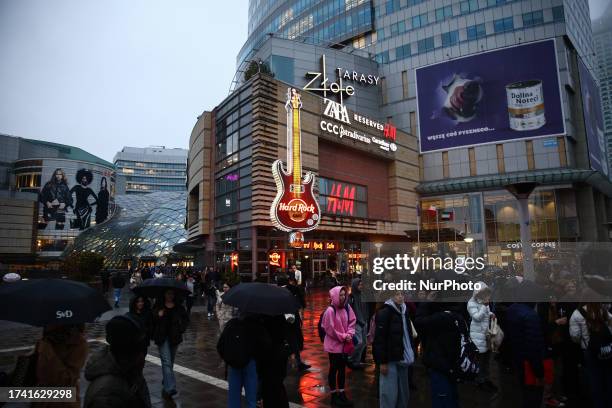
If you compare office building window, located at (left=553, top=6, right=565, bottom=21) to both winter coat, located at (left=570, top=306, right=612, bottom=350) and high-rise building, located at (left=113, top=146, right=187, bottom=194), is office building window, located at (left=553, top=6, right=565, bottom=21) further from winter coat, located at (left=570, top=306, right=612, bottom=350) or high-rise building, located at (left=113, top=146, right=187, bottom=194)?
high-rise building, located at (left=113, top=146, right=187, bottom=194)

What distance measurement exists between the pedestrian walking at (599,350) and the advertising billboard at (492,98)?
4043cm

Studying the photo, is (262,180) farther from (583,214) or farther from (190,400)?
(583,214)

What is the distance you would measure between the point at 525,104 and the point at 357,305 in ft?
133

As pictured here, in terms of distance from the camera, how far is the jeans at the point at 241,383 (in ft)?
17.2

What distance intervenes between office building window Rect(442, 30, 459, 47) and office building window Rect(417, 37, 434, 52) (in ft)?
4.60

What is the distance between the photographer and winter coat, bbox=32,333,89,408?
357 cm

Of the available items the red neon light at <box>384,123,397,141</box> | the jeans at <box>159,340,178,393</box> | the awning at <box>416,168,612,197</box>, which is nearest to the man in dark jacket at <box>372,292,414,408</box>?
the jeans at <box>159,340,178,393</box>

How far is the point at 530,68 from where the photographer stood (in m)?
41.4

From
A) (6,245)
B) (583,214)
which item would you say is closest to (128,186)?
(6,245)

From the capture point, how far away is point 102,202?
315ft

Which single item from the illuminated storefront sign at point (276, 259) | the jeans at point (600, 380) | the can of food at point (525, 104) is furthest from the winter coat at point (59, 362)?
the can of food at point (525, 104)

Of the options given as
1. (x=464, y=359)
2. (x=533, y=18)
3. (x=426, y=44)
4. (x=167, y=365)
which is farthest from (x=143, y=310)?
(x=533, y=18)

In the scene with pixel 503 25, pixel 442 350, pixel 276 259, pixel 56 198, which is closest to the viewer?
pixel 442 350

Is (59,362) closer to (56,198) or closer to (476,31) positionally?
(476,31)
